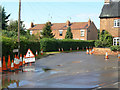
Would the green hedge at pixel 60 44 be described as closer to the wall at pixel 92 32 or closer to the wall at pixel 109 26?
the wall at pixel 92 32

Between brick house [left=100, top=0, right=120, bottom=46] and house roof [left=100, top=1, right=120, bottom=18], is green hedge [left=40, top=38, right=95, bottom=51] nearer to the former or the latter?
brick house [left=100, top=0, right=120, bottom=46]

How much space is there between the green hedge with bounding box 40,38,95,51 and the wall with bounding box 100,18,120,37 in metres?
10.8

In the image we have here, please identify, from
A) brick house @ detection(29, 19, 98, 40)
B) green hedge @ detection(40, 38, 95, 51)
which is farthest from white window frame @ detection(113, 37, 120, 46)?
brick house @ detection(29, 19, 98, 40)

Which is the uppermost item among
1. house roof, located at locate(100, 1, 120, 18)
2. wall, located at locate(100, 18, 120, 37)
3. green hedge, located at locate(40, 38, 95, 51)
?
house roof, located at locate(100, 1, 120, 18)

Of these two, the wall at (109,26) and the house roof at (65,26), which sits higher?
the house roof at (65,26)

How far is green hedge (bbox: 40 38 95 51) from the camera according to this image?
3925 centimetres

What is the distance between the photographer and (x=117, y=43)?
32.9m

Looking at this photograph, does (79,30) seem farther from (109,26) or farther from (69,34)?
(109,26)

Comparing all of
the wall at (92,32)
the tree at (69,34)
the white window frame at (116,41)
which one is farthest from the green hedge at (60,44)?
the white window frame at (116,41)

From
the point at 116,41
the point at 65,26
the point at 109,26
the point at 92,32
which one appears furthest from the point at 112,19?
the point at 65,26

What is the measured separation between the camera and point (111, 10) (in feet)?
114

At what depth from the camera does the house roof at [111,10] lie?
3425 centimetres

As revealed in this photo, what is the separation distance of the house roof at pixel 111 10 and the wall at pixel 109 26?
2.16 ft

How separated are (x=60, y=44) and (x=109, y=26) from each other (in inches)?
520
